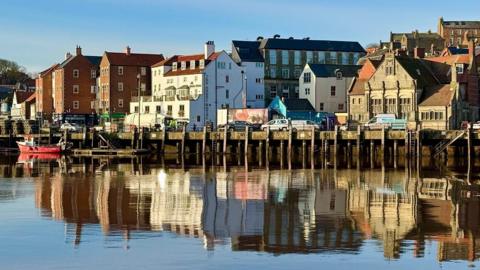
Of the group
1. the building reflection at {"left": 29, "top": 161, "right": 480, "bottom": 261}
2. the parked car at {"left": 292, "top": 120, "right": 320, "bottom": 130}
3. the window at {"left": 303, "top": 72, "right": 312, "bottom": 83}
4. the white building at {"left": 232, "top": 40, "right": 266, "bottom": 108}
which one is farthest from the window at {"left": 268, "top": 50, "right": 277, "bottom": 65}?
the building reflection at {"left": 29, "top": 161, "right": 480, "bottom": 261}

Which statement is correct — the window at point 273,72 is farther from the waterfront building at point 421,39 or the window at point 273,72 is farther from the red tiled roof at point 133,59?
the waterfront building at point 421,39

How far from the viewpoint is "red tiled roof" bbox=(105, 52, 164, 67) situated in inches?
4995

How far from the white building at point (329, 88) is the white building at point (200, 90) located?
31.3 feet

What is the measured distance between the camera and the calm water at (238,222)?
28.6m

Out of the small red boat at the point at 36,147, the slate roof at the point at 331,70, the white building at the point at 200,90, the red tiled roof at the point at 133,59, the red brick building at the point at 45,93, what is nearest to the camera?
the small red boat at the point at 36,147

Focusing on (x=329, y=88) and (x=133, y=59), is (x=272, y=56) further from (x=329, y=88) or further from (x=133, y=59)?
(x=133, y=59)

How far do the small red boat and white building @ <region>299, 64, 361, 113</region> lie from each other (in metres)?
37.0

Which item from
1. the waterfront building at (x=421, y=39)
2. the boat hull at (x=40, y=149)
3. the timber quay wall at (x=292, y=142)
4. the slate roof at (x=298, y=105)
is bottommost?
the boat hull at (x=40, y=149)

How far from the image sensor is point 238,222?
36.4 meters

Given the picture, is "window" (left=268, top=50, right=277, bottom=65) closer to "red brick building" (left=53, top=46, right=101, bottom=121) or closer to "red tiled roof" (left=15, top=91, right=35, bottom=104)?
"red brick building" (left=53, top=46, right=101, bottom=121)

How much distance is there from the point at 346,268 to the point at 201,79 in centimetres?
8842

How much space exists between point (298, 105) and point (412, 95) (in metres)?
20.4

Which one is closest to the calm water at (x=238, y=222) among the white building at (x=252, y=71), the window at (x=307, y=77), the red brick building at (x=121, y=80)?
the window at (x=307, y=77)

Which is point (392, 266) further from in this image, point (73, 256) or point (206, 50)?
point (206, 50)
